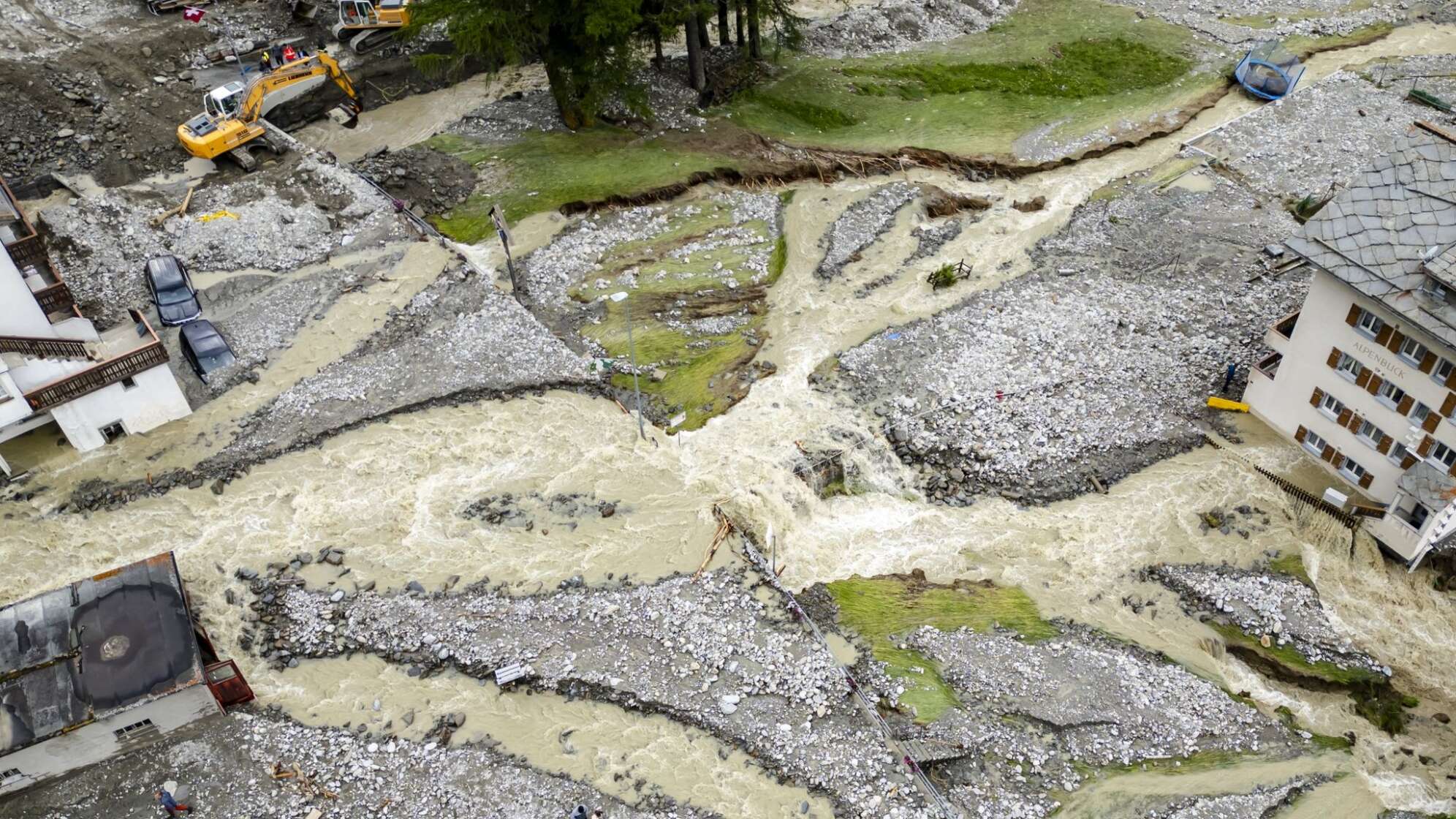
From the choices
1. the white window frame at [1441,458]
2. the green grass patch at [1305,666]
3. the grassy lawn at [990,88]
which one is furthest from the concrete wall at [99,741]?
the grassy lawn at [990,88]

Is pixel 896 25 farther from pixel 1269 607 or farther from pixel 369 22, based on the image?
pixel 1269 607

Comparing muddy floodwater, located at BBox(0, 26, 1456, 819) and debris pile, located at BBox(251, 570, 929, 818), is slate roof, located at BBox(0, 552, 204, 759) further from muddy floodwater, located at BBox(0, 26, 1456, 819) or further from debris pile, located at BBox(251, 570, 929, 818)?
debris pile, located at BBox(251, 570, 929, 818)

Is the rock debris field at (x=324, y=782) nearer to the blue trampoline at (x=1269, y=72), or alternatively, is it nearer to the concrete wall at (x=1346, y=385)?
the concrete wall at (x=1346, y=385)

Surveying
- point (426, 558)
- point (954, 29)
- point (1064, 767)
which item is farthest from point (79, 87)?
point (1064, 767)

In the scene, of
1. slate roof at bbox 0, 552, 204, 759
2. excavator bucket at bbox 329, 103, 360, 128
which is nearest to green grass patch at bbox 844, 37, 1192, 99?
excavator bucket at bbox 329, 103, 360, 128

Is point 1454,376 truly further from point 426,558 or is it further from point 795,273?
point 426,558

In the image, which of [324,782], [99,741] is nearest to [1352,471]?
[324,782]
